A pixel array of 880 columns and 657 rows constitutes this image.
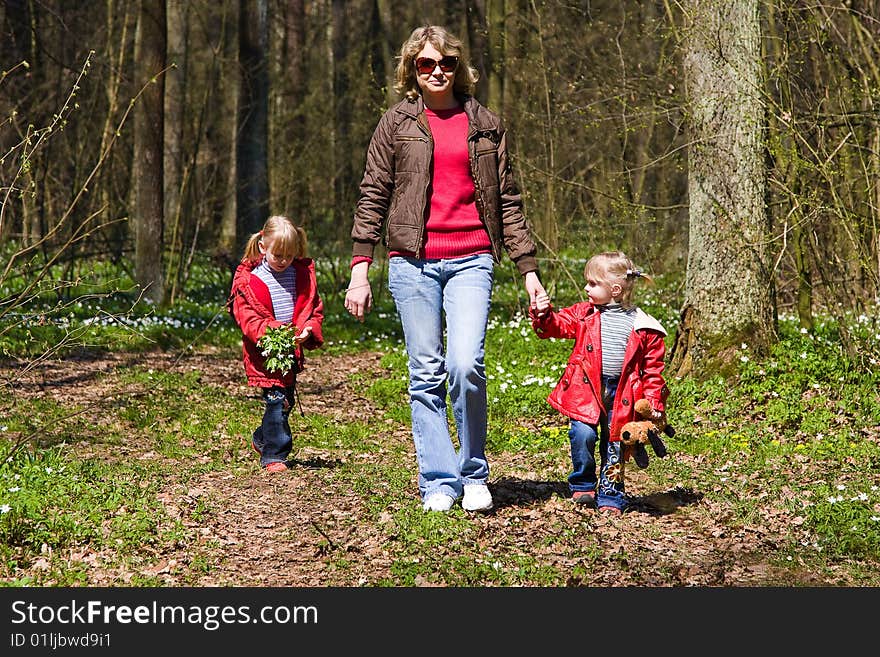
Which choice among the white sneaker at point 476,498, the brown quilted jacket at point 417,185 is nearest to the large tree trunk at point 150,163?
the brown quilted jacket at point 417,185

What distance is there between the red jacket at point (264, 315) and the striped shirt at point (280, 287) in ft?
0.11

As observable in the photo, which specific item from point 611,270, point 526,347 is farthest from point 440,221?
point 526,347

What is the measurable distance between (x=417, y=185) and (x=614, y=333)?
4.44 ft

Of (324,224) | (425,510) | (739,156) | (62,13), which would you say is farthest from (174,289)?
(425,510)

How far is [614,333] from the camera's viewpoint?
230 inches

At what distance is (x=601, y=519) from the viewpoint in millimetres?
5980

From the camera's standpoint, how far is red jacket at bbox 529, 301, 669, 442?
5.77 meters

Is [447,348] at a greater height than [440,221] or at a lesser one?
lesser

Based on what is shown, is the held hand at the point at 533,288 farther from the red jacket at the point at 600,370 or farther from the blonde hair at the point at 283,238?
the blonde hair at the point at 283,238

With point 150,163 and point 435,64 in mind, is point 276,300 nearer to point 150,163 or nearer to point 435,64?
point 435,64

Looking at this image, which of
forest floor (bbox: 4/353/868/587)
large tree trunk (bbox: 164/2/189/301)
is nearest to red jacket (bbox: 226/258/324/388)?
forest floor (bbox: 4/353/868/587)

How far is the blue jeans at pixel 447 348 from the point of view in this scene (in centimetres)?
555

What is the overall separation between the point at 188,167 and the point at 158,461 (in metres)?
7.01

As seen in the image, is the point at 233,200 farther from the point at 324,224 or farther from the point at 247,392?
the point at 247,392
